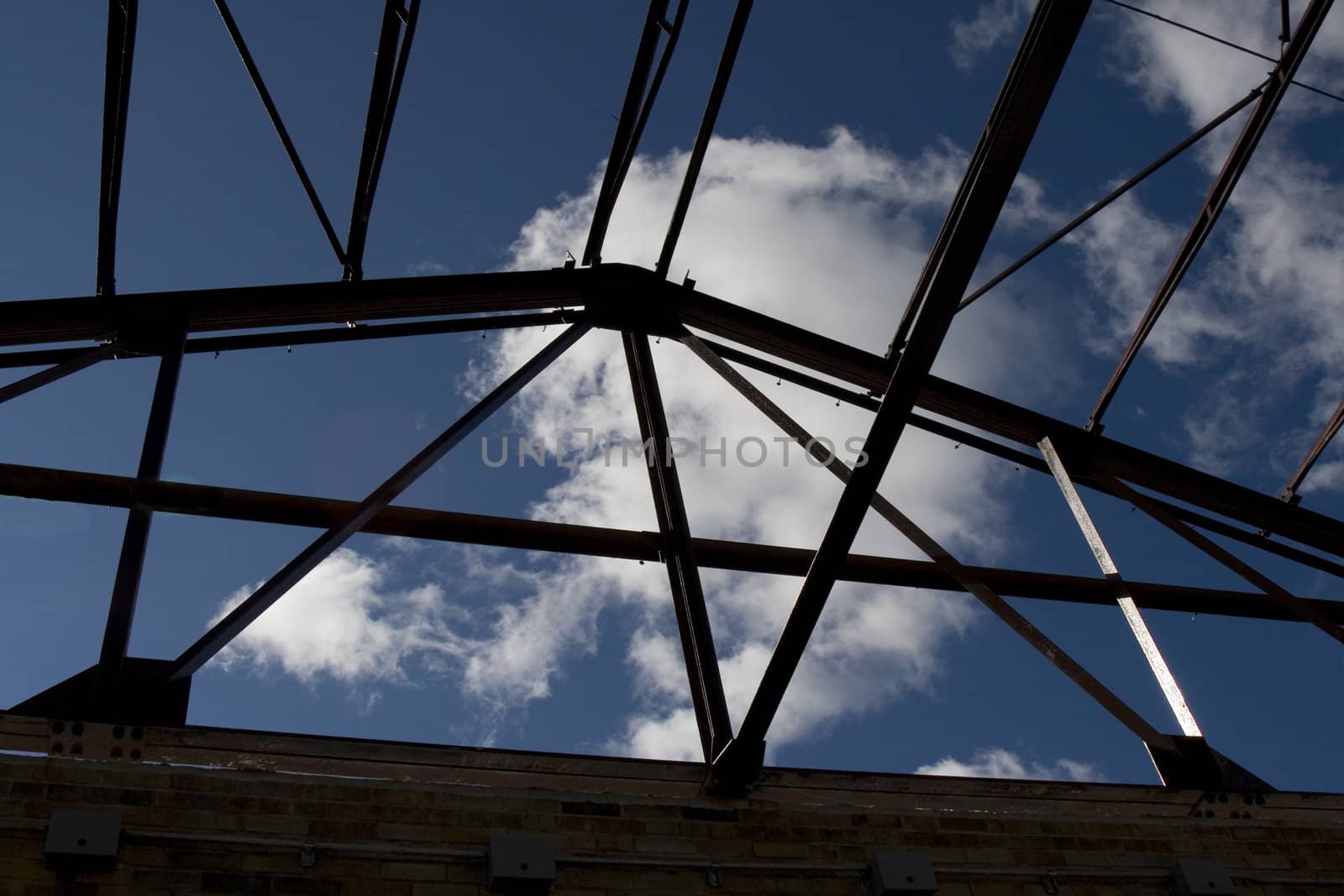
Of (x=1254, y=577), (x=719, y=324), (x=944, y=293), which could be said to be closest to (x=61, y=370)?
(x=719, y=324)

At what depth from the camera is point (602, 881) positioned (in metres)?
5.81

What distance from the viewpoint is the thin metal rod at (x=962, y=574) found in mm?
7375

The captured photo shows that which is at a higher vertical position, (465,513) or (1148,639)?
(465,513)

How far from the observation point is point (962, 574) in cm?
809

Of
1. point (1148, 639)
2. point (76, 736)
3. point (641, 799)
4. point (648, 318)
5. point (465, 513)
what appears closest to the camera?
point (76, 736)

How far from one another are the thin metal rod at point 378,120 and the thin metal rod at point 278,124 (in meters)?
0.13

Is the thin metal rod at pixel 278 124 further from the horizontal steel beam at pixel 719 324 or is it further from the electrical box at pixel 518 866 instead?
the electrical box at pixel 518 866

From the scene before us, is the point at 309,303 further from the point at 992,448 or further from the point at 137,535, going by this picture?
the point at 992,448

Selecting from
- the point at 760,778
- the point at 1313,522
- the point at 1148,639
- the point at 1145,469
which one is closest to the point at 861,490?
the point at 760,778

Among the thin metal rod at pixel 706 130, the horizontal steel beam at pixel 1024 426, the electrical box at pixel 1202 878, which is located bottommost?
the electrical box at pixel 1202 878

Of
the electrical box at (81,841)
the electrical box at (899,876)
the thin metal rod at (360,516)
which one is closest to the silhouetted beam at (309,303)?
the thin metal rod at (360,516)

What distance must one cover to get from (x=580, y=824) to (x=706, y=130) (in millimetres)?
4995

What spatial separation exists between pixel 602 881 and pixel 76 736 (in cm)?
251

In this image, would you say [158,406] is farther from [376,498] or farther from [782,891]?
[782,891]
